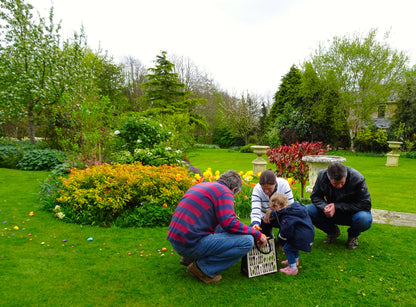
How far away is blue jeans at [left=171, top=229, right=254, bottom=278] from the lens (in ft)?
8.27

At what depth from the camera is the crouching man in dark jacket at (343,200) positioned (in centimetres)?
313

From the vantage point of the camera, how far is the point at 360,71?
61.9 ft

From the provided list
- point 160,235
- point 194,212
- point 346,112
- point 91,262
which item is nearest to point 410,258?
point 194,212

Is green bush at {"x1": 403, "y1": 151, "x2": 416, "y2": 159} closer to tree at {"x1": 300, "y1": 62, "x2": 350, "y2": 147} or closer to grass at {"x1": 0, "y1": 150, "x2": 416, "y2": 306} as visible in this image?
tree at {"x1": 300, "y1": 62, "x2": 350, "y2": 147}

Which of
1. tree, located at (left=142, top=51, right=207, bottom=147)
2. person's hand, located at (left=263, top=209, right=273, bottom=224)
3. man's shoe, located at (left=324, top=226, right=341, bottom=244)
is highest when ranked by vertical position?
tree, located at (left=142, top=51, right=207, bottom=147)

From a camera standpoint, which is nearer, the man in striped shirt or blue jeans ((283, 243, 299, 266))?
the man in striped shirt

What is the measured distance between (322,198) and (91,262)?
2.88 m

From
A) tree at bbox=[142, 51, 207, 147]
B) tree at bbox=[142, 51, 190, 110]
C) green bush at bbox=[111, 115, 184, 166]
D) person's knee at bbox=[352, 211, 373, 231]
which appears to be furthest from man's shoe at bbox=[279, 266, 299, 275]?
tree at bbox=[142, 51, 190, 110]

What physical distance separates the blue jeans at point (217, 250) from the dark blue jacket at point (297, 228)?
0.42m

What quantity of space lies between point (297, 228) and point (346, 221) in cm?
105

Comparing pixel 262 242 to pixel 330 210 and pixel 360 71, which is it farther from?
pixel 360 71

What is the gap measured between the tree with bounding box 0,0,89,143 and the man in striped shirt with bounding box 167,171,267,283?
1069 centimetres

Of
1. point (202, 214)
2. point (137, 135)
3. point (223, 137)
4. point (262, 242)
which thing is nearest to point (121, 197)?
point (202, 214)

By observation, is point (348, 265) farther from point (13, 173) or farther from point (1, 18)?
point (1, 18)
